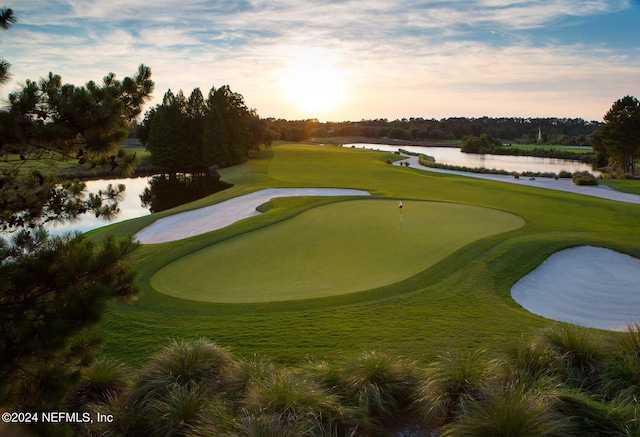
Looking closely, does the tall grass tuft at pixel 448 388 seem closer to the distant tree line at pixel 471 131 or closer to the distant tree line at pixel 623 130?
the distant tree line at pixel 623 130

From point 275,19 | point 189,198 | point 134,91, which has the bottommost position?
point 189,198

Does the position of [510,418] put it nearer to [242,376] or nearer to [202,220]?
[242,376]

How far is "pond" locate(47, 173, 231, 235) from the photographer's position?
2784cm

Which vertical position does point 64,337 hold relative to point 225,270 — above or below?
above

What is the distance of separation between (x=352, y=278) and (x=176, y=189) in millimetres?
30468

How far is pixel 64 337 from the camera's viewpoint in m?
4.20

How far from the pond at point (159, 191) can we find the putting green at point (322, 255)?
1249cm

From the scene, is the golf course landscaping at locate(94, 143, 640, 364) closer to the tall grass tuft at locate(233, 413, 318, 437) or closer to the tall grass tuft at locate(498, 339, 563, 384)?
the tall grass tuft at locate(498, 339, 563, 384)

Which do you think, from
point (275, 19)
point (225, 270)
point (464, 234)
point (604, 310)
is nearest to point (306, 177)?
point (275, 19)

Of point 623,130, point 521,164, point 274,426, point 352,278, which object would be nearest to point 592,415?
point 274,426

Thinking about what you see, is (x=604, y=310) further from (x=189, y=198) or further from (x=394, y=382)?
(x=189, y=198)

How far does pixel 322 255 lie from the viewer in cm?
1153

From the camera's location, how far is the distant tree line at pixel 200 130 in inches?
2044

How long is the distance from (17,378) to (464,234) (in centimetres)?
1204
